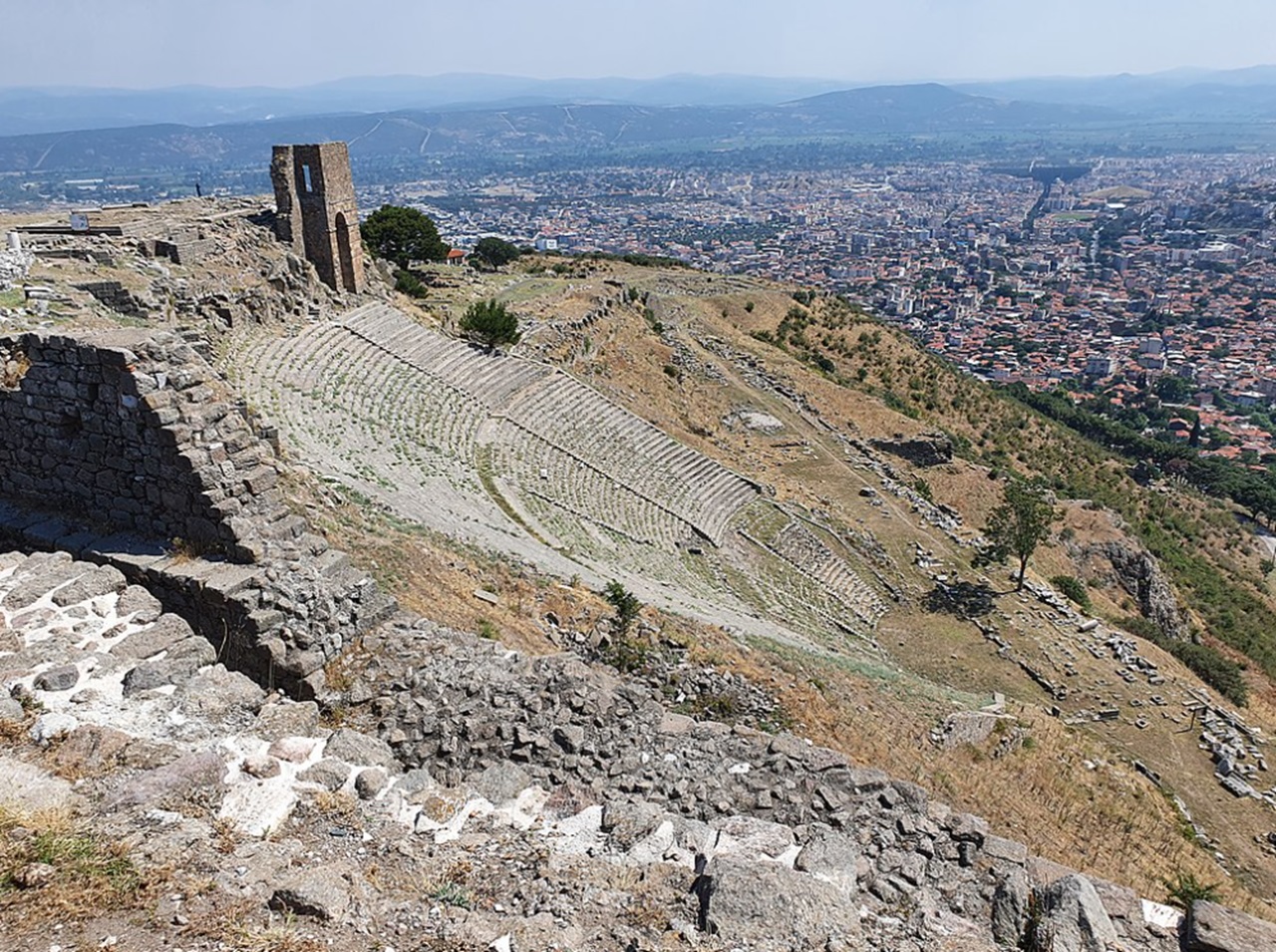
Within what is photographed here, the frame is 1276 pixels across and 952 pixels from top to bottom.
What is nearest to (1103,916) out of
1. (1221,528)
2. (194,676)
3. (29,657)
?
(194,676)

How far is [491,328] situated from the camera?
25719 mm

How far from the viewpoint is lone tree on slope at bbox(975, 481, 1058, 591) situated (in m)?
22.5

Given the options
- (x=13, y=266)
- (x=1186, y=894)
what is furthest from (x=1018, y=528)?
(x=13, y=266)

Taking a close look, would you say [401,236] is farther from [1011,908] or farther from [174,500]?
[1011,908]

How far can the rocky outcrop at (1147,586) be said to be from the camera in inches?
1030

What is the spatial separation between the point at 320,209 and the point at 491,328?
6.40m

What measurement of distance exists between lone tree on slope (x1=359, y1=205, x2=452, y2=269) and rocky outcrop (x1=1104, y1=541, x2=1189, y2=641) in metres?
30.4

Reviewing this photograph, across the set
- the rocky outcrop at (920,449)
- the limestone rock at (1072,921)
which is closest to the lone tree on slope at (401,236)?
the rocky outcrop at (920,449)

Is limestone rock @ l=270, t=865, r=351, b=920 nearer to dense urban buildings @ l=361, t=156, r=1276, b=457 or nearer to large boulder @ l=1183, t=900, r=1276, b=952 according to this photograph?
large boulder @ l=1183, t=900, r=1276, b=952

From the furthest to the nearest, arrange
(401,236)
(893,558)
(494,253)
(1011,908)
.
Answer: (494,253) → (401,236) → (893,558) → (1011,908)

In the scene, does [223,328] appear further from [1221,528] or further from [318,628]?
[1221,528]

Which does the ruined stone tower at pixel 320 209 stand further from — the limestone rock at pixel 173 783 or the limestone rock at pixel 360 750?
the limestone rock at pixel 173 783

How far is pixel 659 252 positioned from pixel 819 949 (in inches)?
5228

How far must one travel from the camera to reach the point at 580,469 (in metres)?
22.2
